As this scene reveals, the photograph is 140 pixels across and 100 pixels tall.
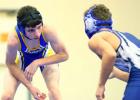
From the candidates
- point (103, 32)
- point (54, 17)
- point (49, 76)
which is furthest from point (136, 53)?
point (54, 17)

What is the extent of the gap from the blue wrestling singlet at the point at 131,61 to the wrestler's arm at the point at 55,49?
672 millimetres

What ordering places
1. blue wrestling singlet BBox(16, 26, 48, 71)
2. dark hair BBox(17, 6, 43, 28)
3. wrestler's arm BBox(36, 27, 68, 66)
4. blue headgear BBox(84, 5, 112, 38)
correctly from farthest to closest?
blue wrestling singlet BBox(16, 26, 48, 71) < wrestler's arm BBox(36, 27, 68, 66) < dark hair BBox(17, 6, 43, 28) < blue headgear BBox(84, 5, 112, 38)

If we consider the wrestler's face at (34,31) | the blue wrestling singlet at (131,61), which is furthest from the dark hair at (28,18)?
the blue wrestling singlet at (131,61)

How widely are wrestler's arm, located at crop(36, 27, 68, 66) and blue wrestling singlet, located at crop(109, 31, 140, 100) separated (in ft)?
2.20

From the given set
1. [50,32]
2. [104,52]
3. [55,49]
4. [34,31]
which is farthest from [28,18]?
[104,52]

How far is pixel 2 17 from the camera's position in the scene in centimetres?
456

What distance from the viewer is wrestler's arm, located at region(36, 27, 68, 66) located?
289 cm

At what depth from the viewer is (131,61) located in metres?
2.31

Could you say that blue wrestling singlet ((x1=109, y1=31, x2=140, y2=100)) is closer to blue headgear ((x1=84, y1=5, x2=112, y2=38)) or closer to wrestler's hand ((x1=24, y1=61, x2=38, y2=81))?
blue headgear ((x1=84, y1=5, x2=112, y2=38))

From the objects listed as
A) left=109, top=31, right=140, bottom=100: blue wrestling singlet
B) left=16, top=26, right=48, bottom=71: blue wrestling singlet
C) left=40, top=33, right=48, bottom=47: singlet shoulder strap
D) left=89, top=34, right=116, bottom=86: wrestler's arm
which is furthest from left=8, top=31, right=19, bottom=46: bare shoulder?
left=109, top=31, right=140, bottom=100: blue wrestling singlet

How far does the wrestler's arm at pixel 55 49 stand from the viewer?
2.89m

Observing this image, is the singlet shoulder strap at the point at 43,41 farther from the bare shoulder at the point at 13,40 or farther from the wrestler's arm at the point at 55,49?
the bare shoulder at the point at 13,40

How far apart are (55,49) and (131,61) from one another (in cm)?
78

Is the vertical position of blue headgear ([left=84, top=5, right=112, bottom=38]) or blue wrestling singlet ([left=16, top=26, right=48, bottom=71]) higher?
blue headgear ([left=84, top=5, right=112, bottom=38])
